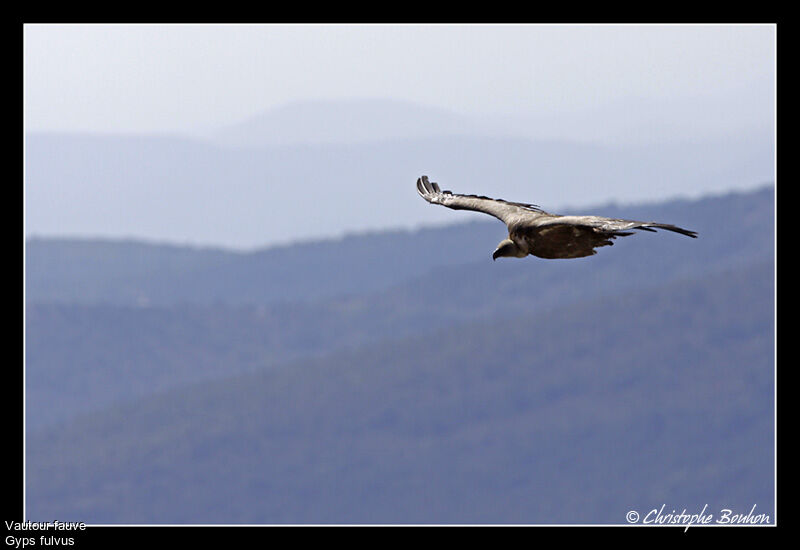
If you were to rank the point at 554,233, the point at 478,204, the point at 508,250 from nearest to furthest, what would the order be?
1. the point at 554,233
2. the point at 508,250
3. the point at 478,204

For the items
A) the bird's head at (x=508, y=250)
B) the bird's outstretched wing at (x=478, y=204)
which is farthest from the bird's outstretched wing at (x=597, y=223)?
the bird's outstretched wing at (x=478, y=204)

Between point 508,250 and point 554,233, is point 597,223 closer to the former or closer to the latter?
point 554,233

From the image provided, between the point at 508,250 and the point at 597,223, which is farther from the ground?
the point at 597,223

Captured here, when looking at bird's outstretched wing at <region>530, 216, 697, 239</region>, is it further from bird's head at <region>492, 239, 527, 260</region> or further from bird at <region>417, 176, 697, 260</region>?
bird's head at <region>492, 239, 527, 260</region>

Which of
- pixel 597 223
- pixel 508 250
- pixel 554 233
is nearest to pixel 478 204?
pixel 508 250

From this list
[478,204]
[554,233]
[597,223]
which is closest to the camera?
[597,223]

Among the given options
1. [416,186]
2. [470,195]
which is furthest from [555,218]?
[416,186]

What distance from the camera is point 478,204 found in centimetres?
3391

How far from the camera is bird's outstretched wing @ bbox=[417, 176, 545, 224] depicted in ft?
102

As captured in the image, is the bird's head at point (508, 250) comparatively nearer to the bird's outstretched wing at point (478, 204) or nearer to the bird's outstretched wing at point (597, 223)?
the bird's outstretched wing at point (478, 204)

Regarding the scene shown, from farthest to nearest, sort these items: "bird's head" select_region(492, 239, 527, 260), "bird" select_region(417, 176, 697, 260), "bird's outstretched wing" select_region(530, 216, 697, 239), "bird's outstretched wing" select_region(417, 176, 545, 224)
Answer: "bird's outstretched wing" select_region(417, 176, 545, 224) < "bird's head" select_region(492, 239, 527, 260) < "bird" select_region(417, 176, 697, 260) < "bird's outstretched wing" select_region(530, 216, 697, 239)

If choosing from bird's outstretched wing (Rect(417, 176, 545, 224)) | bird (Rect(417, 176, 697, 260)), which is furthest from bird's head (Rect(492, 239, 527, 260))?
bird's outstretched wing (Rect(417, 176, 545, 224))
